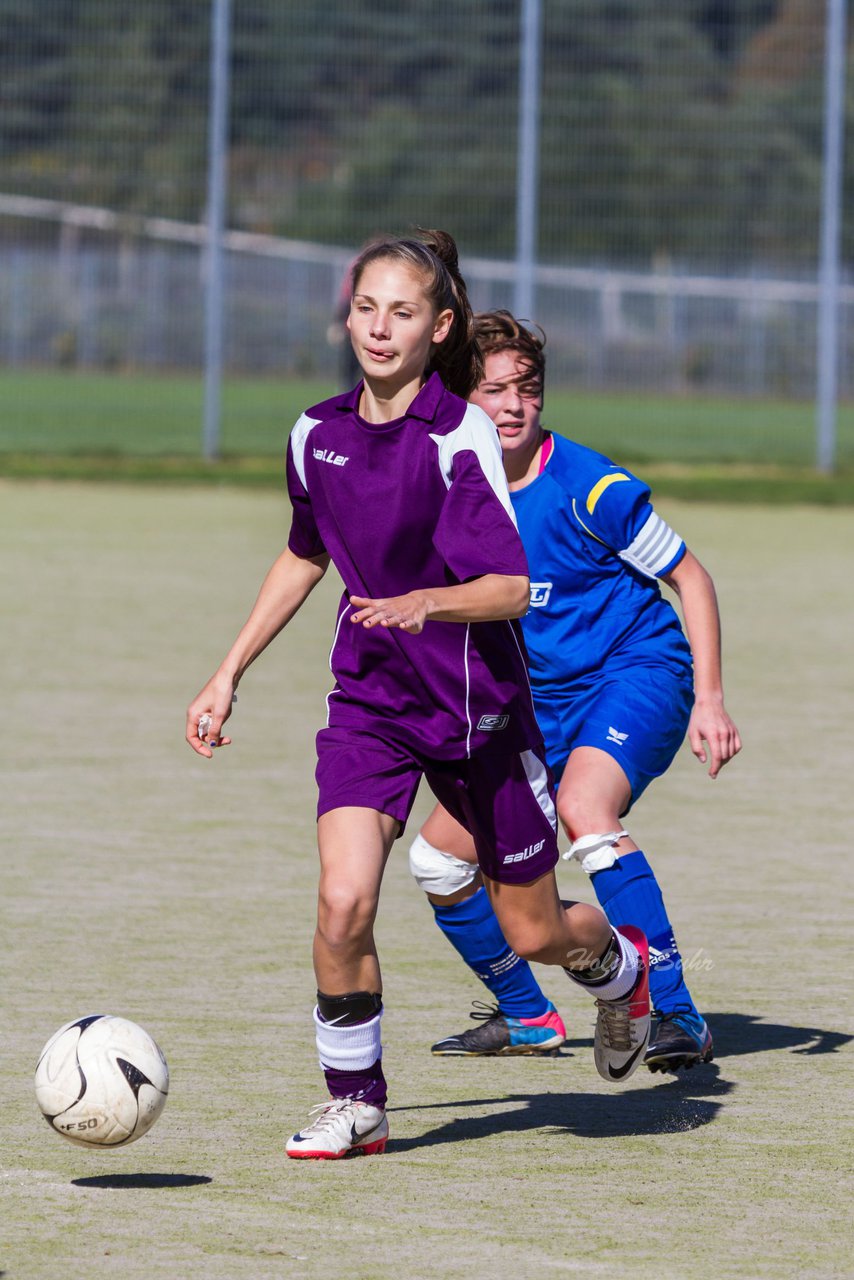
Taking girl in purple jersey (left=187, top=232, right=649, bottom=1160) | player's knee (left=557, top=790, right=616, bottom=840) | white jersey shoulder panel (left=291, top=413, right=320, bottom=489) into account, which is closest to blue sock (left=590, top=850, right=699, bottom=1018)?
player's knee (left=557, top=790, right=616, bottom=840)

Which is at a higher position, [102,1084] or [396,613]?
[396,613]

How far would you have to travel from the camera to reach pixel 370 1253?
11.5ft

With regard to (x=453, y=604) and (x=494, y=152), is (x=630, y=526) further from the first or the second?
(x=494, y=152)

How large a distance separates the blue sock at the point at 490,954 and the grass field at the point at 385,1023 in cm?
15

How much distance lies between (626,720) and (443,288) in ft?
3.84

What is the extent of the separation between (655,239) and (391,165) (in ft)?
17.7

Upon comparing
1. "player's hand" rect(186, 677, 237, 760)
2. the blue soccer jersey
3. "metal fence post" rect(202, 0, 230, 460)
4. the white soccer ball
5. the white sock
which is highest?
"metal fence post" rect(202, 0, 230, 460)

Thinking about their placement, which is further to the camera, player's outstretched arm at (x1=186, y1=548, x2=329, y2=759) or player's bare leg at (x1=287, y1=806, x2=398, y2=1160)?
player's outstretched arm at (x1=186, y1=548, x2=329, y2=759)

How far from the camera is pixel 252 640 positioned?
14.1ft

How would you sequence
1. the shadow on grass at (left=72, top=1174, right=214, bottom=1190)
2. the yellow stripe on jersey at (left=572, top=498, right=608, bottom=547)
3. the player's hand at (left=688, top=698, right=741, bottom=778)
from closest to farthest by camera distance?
the shadow on grass at (left=72, top=1174, right=214, bottom=1190) → the player's hand at (left=688, top=698, right=741, bottom=778) → the yellow stripe on jersey at (left=572, top=498, right=608, bottom=547)

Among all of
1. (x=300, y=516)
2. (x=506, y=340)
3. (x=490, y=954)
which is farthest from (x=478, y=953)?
(x=506, y=340)

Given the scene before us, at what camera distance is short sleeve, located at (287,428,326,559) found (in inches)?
166

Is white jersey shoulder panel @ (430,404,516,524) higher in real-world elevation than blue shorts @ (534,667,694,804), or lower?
higher

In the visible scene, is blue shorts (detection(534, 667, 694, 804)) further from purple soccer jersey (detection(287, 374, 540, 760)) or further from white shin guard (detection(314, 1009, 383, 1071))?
white shin guard (detection(314, 1009, 383, 1071))
